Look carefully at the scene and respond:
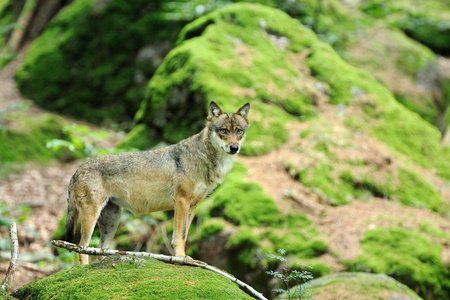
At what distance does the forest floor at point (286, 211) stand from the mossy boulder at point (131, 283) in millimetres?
3124

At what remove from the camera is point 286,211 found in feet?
29.5

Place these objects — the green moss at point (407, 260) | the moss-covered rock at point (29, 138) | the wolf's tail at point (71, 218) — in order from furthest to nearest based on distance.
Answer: the moss-covered rock at point (29, 138) < the green moss at point (407, 260) < the wolf's tail at point (71, 218)

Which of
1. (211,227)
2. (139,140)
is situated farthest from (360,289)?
(139,140)

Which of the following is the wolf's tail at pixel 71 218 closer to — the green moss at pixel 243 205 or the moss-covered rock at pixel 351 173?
the green moss at pixel 243 205

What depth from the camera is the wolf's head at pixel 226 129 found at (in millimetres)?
6227

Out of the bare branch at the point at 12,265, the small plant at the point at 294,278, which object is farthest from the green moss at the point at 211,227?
the bare branch at the point at 12,265

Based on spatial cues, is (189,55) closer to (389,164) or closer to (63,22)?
(389,164)

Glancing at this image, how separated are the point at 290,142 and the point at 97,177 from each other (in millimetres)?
5835

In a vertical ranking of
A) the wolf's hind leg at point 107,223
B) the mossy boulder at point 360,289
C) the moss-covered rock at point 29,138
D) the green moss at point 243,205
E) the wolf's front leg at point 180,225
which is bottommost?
the moss-covered rock at point 29,138

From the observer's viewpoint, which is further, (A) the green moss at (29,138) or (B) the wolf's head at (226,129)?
(A) the green moss at (29,138)

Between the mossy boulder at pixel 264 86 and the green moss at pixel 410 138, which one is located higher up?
the mossy boulder at pixel 264 86

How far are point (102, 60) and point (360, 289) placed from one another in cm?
1455

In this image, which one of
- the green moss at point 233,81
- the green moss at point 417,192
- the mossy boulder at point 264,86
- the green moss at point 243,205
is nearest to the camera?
the green moss at point 243,205

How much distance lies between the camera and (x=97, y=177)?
6098 mm
